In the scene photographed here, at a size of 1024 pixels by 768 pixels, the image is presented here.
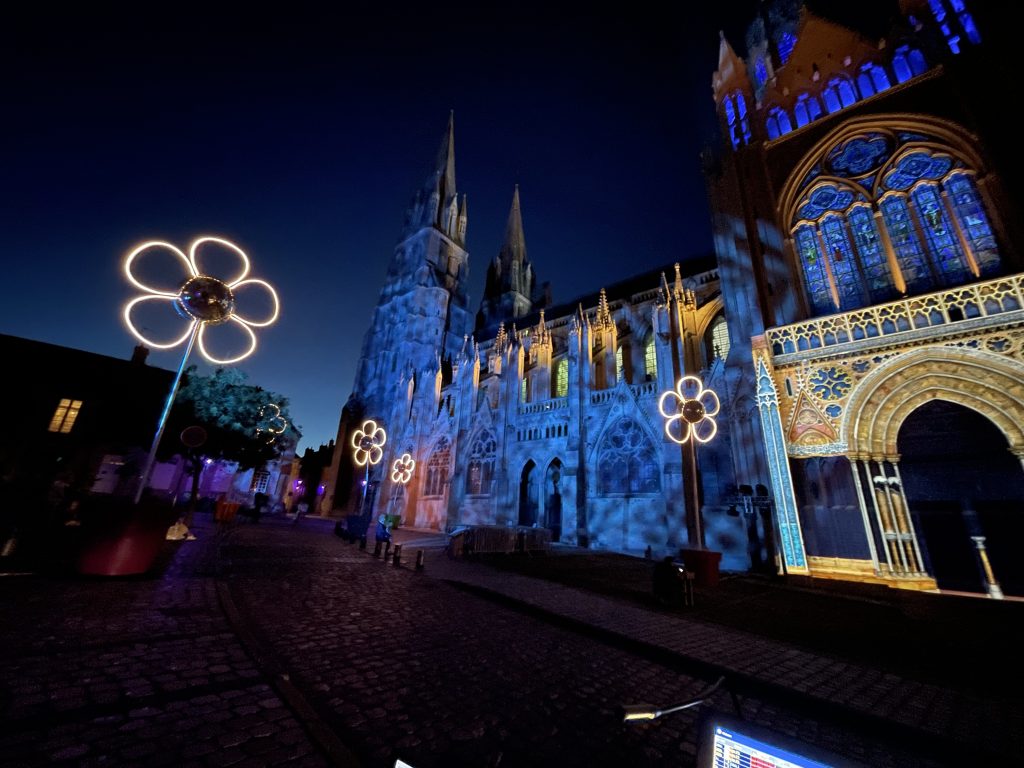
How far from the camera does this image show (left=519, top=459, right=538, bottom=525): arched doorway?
21.7m

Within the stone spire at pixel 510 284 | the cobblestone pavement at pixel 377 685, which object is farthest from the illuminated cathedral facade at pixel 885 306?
the stone spire at pixel 510 284

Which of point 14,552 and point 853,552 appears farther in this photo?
point 853,552

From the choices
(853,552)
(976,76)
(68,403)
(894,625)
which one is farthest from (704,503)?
(68,403)

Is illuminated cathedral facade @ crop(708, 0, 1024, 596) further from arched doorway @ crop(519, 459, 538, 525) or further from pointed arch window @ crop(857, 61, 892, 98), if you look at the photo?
arched doorway @ crop(519, 459, 538, 525)

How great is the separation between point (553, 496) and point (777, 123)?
19.3 m

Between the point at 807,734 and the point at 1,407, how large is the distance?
32.5 meters

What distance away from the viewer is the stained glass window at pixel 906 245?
1161cm

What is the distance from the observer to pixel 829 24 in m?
15.1

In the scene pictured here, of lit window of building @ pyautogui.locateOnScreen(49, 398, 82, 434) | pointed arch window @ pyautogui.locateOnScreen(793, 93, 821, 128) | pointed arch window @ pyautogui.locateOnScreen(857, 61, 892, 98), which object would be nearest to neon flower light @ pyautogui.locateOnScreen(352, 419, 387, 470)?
lit window of building @ pyautogui.locateOnScreen(49, 398, 82, 434)

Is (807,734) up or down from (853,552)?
down

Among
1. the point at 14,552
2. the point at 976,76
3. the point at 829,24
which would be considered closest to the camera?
the point at 14,552

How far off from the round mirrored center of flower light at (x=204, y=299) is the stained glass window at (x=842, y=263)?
16836mm

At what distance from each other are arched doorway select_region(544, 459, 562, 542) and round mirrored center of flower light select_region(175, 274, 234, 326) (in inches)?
667

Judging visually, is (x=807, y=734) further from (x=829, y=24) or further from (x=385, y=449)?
(x=385, y=449)
